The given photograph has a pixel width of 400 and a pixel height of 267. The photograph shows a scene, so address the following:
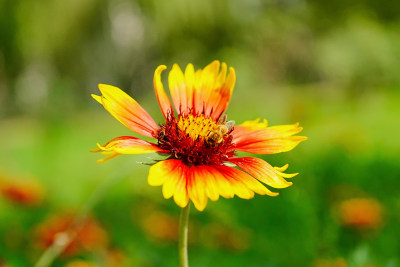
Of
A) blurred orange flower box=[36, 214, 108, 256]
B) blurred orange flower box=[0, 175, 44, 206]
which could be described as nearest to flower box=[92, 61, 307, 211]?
blurred orange flower box=[36, 214, 108, 256]

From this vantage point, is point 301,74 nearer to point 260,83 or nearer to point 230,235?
point 260,83

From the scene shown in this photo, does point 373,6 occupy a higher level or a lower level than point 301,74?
higher

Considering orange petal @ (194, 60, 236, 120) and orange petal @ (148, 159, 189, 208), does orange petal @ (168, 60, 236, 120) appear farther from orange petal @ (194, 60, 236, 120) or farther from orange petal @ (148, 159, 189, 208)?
orange petal @ (148, 159, 189, 208)

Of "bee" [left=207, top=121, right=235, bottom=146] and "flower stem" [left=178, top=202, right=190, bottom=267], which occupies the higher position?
"bee" [left=207, top=121, right=235, bottom=146]

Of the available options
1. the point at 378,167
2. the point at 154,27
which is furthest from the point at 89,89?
the point at 378,167

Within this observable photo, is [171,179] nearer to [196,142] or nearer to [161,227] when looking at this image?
[196,142]

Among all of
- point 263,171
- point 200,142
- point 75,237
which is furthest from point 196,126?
point 75,237

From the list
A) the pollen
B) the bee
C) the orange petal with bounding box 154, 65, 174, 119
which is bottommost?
the bee
